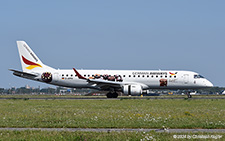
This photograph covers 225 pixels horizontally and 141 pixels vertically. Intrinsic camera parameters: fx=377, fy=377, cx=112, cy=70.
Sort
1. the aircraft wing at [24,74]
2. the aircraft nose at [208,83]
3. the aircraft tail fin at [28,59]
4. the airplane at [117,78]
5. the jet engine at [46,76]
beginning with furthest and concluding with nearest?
the aircraft tail fin at [28,59] < the aircraft nose at [208,83] < the jet engine at [46,76] < the airplane at [117,78] < the aircraft wing at [24,74]

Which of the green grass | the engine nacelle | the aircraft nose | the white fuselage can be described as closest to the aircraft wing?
the white fuselage

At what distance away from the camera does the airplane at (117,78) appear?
172 ft

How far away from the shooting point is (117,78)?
173 ft

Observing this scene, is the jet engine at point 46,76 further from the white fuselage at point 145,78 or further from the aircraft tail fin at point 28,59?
the aircraft tail fin at point 28,59

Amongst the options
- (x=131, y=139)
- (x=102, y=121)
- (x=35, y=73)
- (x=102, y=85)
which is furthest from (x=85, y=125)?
(x=35, y=73)

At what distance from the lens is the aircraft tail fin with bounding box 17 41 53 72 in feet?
179

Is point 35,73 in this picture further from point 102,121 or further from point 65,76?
point 102,121

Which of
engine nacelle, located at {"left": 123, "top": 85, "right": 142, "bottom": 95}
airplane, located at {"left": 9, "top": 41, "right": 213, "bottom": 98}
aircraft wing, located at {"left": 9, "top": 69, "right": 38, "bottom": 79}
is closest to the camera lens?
engine nacelle, located at {"left": 123, "top": 85, "right": 142, "bottom": 95}

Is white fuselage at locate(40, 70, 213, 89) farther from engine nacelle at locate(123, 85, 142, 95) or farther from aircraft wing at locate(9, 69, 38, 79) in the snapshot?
aircraft wing at locate(9, 69, 38, 79)

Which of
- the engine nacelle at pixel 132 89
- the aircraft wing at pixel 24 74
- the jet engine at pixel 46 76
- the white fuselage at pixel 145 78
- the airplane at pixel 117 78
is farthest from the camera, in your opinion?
the jet engine at pixel 46 76

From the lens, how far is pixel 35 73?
5356 cm

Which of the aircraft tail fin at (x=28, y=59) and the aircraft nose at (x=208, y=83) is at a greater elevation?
the aircraft tail fin at (x=28, y=59)

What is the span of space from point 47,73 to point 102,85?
828 cm

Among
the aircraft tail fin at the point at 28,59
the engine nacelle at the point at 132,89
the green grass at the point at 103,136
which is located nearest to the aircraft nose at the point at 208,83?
the engine nacelle at the point at 132,89
